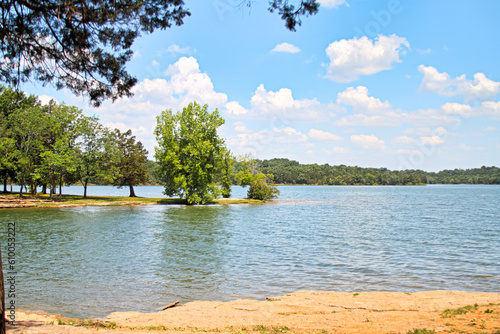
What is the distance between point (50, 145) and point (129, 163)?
1622 cm

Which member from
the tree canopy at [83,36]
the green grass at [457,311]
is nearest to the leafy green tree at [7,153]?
the tree canopy at [83,36]

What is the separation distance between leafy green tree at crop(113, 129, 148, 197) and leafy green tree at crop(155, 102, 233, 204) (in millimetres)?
12895

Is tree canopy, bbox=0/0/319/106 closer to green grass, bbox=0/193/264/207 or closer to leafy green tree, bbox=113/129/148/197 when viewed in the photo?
green grass, bbox=0/193/264/207

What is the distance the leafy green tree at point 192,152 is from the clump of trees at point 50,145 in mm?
10858

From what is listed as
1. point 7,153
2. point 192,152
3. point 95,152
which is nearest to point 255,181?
point 192,152

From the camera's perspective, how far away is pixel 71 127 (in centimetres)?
6425

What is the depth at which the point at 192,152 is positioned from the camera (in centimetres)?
6053

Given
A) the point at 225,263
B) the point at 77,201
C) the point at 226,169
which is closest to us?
the point at 225,263

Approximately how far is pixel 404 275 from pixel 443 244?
11.2 m

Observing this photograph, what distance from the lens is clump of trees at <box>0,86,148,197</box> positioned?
2254 inches

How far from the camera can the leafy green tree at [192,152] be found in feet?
201

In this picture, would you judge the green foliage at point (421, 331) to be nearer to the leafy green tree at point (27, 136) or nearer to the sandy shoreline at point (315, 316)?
the sandy shoreline at point (315, 316)

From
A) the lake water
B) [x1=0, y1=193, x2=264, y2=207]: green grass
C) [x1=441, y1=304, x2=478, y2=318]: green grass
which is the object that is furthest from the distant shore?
[x1=441, y1=304, x2=478, y2=318]: green grass

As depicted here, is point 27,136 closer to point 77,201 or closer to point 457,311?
point 77,201
